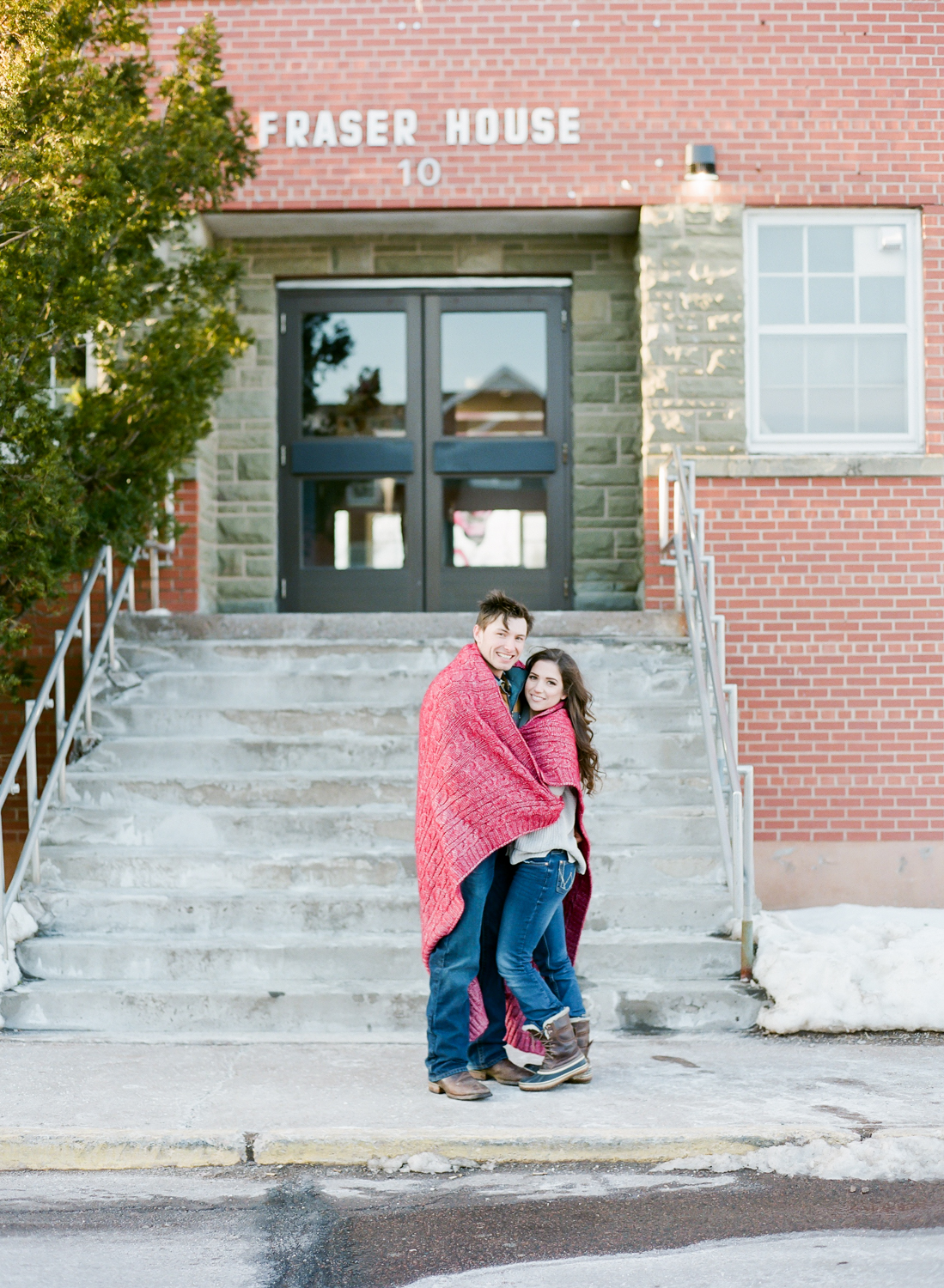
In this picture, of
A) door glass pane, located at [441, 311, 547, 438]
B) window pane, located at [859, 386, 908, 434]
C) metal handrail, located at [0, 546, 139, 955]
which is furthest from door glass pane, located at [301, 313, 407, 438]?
window pane, located at [859, 386, 908, 434]

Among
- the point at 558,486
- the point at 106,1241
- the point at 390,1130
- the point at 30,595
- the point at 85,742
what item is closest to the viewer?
the point at 106,1241

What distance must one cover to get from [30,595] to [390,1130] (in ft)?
11.3

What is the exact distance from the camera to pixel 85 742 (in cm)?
716

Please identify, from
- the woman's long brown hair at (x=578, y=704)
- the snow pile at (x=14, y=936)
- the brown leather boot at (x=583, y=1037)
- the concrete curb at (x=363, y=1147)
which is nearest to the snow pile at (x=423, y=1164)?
the concrete curb at (x=363, y=1147)

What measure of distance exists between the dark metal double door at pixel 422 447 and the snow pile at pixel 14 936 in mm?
3682

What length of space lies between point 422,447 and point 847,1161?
614cm

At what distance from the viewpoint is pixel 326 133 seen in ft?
28.5

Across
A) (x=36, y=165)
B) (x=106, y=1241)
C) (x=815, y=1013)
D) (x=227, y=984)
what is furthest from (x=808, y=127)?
(x=106, y=1241)

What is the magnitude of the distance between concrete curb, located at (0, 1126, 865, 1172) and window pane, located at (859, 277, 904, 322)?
593cm

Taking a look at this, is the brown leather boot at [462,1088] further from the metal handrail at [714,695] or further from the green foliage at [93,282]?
the green foliage at [93,282]

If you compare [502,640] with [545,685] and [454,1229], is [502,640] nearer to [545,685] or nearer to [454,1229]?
[545,685]

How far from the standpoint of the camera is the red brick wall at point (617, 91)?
8633mm

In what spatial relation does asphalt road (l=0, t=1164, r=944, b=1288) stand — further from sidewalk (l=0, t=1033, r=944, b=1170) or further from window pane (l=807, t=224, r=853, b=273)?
window pane (l=807, t=224, r=853, b=273)

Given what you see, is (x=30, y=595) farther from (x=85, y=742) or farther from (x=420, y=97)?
(x=420, y=97)
